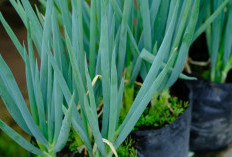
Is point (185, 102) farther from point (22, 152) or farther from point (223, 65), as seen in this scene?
point (22, 152)

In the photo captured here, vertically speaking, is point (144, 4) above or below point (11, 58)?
above

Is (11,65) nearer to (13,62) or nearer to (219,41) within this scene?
(13,62)

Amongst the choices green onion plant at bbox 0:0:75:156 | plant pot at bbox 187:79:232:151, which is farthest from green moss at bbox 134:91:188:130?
green onion plant at bbox 0:0:75:156

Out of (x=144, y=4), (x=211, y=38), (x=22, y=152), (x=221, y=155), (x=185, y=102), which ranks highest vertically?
(x=144, y=4)

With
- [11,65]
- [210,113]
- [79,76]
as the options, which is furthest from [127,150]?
[11,65]

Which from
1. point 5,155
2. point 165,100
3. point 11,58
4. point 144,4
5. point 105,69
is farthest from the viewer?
point 11,58

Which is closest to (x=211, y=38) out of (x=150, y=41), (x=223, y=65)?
(x=223, y=65)

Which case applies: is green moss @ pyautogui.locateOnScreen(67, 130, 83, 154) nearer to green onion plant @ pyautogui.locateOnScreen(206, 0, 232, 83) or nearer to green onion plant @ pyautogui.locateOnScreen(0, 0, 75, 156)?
green onion plant @ pyautogui.locateOnScreen(0, 0, 75, 156)
